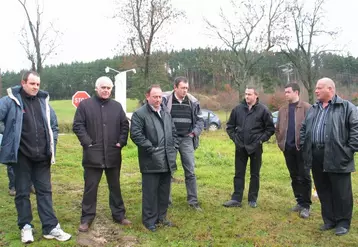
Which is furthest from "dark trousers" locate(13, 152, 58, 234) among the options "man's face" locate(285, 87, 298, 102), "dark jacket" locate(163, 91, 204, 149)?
"man's face" locate(285, 87, 298, 102)

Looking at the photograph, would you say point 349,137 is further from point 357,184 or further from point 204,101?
point 204,101

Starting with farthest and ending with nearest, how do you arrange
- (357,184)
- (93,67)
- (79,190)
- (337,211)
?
(93,67)
(357,184)
(79,190)
(337,211)

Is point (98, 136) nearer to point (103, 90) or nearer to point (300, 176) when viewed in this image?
point (103, 90)

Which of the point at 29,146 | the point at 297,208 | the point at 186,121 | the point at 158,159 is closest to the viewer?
the point at 29,146

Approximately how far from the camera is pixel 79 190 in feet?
24.3

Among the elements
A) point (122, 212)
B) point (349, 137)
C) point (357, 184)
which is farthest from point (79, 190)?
point (357, 184)

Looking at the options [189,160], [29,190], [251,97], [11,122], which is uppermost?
[251,97]

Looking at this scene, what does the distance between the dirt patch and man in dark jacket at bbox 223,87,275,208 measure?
6.52 feet

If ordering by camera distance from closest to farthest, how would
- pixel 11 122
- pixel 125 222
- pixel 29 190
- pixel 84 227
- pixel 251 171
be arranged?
pixel 11 122 → pixel 29 190 → pixel 84 227 → pixel 125 222 → pixel 251 171

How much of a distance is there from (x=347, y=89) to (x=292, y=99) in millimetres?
44733

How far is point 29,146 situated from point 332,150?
3.71m

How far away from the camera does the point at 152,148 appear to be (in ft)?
16.6

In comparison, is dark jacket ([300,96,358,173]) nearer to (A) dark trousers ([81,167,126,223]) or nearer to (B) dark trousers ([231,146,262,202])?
(B) dark trousers ([231,146,262,202])

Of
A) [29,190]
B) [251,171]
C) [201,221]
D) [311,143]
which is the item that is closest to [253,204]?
[251,171]
